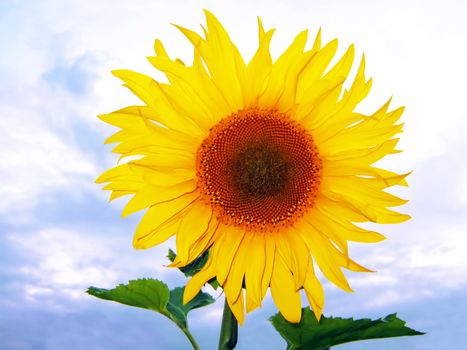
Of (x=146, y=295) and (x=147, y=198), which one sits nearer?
(x=147, y=198)

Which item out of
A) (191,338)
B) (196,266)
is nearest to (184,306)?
(191,338)

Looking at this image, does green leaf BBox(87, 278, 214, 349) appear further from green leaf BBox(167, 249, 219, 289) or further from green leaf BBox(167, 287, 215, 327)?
green leaf BBox(167, 249, 219, 289)

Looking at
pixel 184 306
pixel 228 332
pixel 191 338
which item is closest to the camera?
pixel 228 332

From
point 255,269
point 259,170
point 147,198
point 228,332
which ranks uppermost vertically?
point 259,170

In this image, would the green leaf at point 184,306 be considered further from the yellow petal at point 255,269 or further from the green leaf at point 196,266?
the yellow petal at point 255,269

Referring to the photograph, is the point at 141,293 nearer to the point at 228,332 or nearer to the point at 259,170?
the point at 228,332

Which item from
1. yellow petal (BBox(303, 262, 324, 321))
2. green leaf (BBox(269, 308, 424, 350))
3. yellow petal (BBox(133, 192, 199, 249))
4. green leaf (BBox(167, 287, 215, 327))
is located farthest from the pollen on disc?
green leaf (BBox(167, 287, 215, 327))
